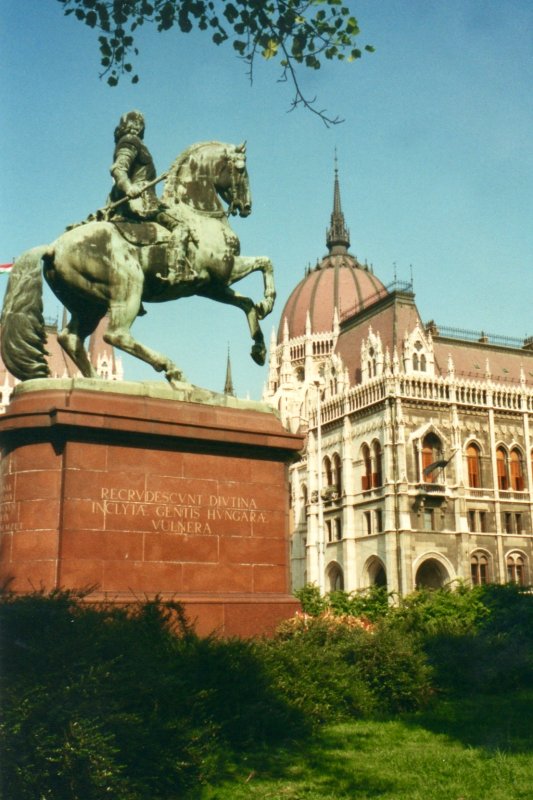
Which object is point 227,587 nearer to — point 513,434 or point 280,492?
point 280,492

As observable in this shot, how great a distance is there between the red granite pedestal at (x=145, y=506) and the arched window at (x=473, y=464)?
49387mm

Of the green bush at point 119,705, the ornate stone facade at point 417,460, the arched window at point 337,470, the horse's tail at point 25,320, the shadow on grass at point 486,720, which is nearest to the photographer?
the green bush at point 119,705

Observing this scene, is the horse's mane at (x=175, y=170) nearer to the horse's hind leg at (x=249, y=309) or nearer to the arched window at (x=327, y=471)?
the horse's hind leg at (x=249, y=309)

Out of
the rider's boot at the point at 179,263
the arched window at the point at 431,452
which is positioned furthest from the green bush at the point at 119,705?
the arched window at the point at 431,452

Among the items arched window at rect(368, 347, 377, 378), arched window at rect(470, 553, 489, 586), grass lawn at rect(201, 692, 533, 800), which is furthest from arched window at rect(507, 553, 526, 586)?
grass lawn at rect(201, 692, 533, 800)

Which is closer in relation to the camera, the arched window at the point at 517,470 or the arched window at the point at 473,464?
the arched window at the point at 473,464

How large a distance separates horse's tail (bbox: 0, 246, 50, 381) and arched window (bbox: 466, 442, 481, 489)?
50691 mm

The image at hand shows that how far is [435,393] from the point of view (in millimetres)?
59438

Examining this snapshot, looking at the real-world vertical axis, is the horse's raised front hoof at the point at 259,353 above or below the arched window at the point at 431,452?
below

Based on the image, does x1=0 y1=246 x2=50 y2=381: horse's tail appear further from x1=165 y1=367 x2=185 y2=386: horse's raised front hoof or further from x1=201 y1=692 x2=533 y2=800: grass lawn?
x1=201 y1=692 x2=533 y2=800: grass lawn

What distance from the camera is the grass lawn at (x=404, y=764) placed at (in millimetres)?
6906

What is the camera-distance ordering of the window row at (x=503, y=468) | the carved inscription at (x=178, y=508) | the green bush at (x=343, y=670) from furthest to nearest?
1. the window row at (x=503, y=468)
2. the carved inscription at (x=178, y=508)
3. the green bush at (x=343, y=670)

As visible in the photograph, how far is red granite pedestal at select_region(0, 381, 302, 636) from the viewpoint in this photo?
10523mm

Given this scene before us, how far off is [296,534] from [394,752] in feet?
212
